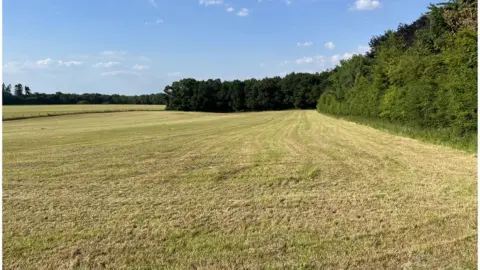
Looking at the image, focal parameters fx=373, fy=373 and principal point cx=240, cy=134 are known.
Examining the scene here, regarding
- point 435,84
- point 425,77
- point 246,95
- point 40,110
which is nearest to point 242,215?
point 435,84

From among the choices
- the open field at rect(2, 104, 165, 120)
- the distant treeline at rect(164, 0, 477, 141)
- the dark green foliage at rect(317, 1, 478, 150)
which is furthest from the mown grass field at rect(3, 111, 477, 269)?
the open field at rect(2, 104, 165, 120)

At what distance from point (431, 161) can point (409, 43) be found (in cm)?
3796

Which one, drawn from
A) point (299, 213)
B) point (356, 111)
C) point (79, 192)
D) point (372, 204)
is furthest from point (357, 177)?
point (356, 111)

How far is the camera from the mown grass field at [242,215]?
4047 millimetres

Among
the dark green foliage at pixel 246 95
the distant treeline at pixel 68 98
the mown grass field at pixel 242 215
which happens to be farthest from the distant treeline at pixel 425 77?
the distant treeline at pixel 68 98

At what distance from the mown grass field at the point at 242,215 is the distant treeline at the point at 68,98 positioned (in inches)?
3203

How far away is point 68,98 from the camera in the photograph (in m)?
98.8

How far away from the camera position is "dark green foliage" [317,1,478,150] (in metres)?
13.2

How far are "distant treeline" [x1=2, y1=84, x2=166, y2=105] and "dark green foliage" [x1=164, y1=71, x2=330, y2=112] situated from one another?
6.66m

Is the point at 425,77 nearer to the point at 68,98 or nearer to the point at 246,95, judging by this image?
the point at 246,95

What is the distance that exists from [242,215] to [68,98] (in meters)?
104

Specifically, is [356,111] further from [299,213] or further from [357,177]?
[299,213]

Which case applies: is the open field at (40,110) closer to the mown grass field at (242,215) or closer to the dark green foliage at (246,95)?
the dark green foliage at (246,95)

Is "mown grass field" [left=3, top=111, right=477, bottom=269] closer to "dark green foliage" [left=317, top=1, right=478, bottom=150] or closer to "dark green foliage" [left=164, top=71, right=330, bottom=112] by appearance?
"dark green foliage" [left=317, top=1, right=478, bottom=150]
